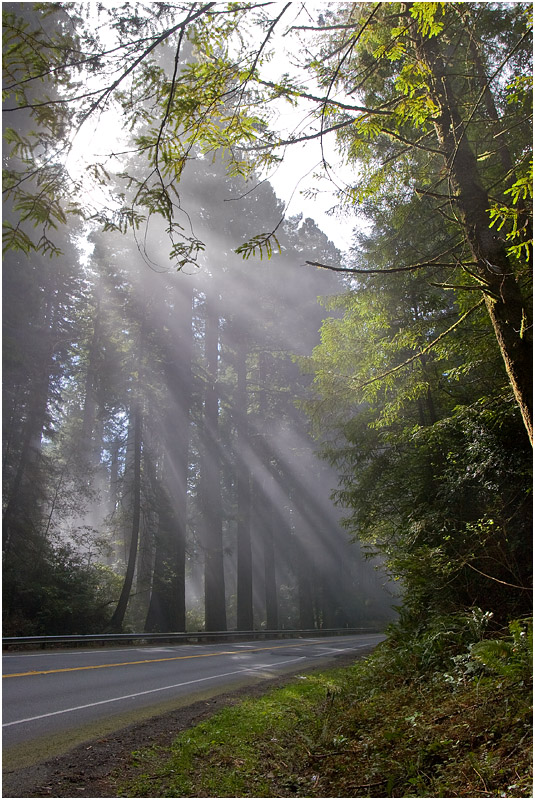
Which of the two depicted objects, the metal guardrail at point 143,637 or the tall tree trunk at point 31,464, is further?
the tall tree trunk at point 31,464

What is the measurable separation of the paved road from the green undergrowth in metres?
1.59

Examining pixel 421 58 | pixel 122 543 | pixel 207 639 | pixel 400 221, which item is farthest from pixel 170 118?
pixel 122 543

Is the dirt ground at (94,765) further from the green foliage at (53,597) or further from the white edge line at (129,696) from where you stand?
the green foliage at (53,597)

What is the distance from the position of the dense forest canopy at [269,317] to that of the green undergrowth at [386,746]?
216 cm

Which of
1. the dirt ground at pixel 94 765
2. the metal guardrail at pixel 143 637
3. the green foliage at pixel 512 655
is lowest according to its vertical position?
the metal guardrail at pixel 143 637

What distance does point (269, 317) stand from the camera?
97.3ft

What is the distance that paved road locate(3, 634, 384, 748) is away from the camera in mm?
6375

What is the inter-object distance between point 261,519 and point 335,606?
35.4ft

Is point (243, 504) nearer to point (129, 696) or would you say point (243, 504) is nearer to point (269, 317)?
point (269, 317)

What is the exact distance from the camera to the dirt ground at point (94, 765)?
4156 mm

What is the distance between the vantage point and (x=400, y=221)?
8.07 metres

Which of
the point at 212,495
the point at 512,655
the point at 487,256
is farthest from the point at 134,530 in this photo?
the point at 487,256

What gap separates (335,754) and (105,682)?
6.09 m

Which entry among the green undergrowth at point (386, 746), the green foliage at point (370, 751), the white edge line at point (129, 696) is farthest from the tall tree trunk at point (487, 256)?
the white edge line at point (129, 696)
